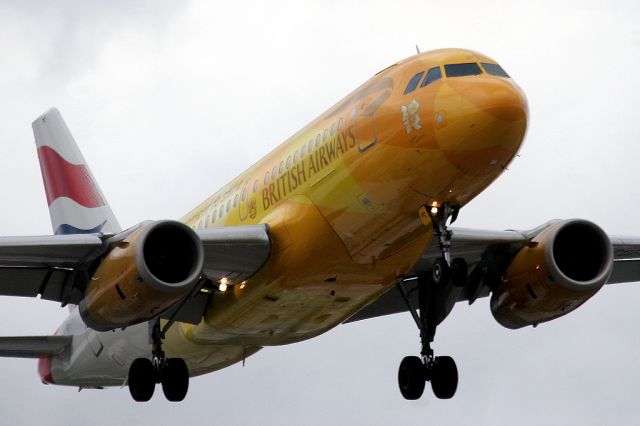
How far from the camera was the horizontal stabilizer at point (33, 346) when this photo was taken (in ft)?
119

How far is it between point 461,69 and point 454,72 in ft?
0.51

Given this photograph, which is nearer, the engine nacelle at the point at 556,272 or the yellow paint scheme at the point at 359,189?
the yellow paint scheme at the point at 359,189

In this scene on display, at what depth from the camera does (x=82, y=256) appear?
103 feet

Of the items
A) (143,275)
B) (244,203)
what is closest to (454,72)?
(244,203)

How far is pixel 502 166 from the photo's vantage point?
92.2 ft

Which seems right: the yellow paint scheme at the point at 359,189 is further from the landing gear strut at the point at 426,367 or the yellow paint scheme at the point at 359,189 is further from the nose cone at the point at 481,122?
the landing gear strut at the point at 426,367

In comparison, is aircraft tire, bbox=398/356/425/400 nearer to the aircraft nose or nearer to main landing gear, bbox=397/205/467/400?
main landing gear, bbox=397/205/467/400

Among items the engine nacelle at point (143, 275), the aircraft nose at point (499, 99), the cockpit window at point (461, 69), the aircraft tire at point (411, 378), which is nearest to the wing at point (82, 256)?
the engine nacelle at point (143, 275)

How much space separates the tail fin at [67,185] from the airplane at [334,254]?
11.1 ft

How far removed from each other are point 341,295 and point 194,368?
6341 mm

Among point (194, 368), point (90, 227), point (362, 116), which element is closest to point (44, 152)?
point (90, 227)

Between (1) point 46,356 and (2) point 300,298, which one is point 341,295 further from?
(1) point 46,356

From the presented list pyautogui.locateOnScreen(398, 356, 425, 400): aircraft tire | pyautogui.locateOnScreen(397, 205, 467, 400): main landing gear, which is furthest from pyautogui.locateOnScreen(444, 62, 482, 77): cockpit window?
pyautogui.locateOnScreen(398, 356, 425, 400): aircraft tire

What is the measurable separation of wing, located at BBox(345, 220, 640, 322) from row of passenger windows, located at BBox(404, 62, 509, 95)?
5.19 metres
